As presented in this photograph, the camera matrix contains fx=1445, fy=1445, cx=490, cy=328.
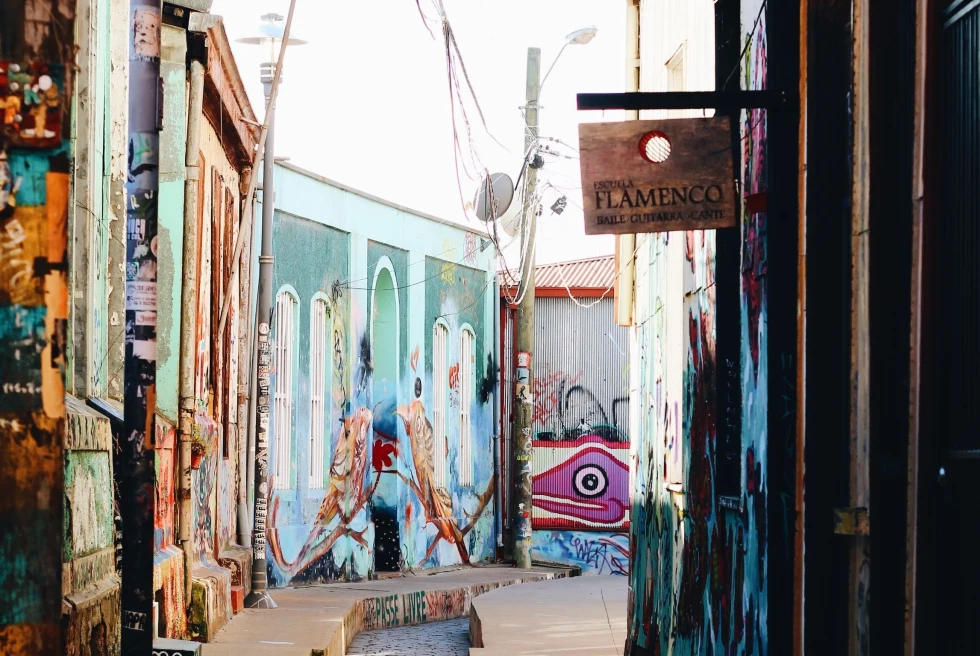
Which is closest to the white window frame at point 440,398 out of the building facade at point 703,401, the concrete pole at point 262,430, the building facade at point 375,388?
the building facade at point 375,388

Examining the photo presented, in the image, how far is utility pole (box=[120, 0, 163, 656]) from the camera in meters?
6.01

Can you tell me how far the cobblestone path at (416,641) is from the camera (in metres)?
14.5

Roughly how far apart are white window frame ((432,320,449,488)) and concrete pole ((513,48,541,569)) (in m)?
1.19

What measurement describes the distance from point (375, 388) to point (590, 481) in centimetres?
632

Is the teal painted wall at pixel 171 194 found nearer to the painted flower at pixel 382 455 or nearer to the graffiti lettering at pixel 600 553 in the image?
the painted flower at pixel 382 455

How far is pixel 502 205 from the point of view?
72.8 ft

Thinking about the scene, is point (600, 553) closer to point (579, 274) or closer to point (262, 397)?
point (579, 274)

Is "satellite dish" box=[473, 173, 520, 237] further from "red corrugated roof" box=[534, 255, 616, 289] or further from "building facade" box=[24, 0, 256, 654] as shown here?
"building facade" box=[24, 0, 256, 654]

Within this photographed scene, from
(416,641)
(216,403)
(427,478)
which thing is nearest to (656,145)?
(216,403)

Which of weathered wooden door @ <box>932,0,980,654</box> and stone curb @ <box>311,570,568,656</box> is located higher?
weathered wooden door @ <box>932,0,980,654</box>

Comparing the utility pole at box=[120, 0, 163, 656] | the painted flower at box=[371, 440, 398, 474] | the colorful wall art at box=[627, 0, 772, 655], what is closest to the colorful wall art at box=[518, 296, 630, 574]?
the painted flower at box=[371, 440, 398, 474]

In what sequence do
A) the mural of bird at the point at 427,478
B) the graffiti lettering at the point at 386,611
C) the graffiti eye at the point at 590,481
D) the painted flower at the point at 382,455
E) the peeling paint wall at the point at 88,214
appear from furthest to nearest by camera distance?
the graffiti eye at the point at 590,481
the mural of bird at the point at 427,478
the painted flower at the point at 382,455
the graffiti lettering at the point at 386,611
the peeling paint wall at the point at 88,214

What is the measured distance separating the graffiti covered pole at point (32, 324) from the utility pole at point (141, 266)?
1.55 meters

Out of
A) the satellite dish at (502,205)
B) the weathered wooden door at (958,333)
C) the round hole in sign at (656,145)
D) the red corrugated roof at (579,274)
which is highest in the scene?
the satellite dish at (502,205)
